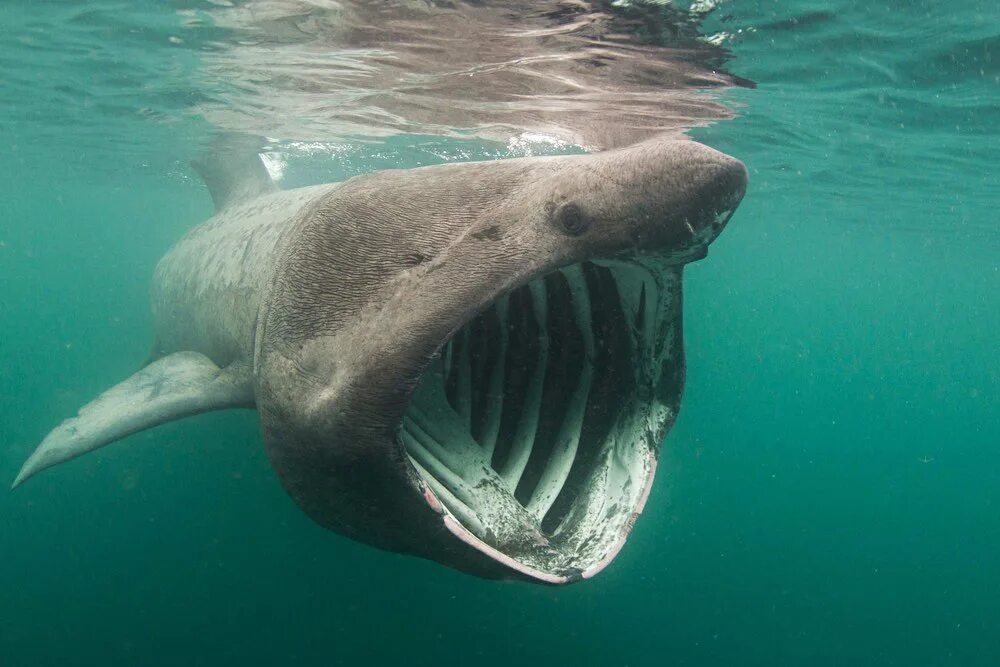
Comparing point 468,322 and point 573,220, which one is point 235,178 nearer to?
point 468,322

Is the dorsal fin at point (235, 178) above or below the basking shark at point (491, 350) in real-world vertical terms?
below

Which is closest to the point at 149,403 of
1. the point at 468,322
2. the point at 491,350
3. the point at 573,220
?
the point at 491,350

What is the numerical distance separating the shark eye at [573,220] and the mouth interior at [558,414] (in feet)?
1.31

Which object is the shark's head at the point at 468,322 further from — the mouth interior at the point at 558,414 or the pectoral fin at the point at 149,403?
the pectoral fin at the point at 149,403

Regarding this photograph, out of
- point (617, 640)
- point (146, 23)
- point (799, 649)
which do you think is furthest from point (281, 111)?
point (799, 649)

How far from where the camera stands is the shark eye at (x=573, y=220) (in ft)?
7.96

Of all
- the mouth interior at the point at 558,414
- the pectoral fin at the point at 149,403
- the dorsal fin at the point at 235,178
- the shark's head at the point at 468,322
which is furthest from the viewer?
the dorsal fin at the point at 235,178

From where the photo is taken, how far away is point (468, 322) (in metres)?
2.98

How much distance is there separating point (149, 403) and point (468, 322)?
3242 millimetres

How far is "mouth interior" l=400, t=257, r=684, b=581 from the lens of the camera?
2.65m

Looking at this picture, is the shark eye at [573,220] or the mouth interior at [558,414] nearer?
the shark eye at [573,220]

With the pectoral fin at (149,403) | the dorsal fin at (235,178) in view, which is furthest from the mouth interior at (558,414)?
the dorsal fin at (235,178)

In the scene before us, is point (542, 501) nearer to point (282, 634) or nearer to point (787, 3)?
point (787, 3)

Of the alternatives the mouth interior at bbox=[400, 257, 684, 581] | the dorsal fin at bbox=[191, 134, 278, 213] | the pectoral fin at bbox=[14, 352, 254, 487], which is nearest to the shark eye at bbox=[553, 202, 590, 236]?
the mouth interior at bbox=[400, 257, 684, 581]
